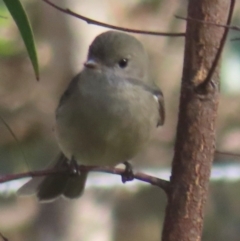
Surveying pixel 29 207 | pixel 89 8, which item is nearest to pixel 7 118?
pixel 29 207

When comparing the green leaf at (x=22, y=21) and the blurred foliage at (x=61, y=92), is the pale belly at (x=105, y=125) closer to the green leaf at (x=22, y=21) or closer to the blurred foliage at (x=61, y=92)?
the green leaf at (x=22, y=21)

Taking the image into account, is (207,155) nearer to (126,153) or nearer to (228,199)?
(126,153)

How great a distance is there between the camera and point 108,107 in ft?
5.57

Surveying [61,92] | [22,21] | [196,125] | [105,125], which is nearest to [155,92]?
[105,125]

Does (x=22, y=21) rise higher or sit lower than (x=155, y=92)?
higher

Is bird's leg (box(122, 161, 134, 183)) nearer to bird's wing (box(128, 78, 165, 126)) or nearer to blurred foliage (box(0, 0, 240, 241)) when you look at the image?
bird's wing (box(128, 78, 165, 126))

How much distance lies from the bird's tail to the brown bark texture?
27.0 inches

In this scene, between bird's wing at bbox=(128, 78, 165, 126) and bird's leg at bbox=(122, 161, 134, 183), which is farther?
bird's wing at bbox=(128, 78, 165, 126)

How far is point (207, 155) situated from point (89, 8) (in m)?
1.72

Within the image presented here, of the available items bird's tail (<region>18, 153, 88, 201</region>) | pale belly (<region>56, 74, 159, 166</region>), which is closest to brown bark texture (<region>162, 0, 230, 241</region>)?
pale belly (<region>56, 74, 159, 166</region>)

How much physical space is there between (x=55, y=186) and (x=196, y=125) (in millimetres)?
838

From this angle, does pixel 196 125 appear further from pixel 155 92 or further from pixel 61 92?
pixel 61 92

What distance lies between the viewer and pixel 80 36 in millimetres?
2797

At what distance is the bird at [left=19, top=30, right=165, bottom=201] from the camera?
1.70 m
